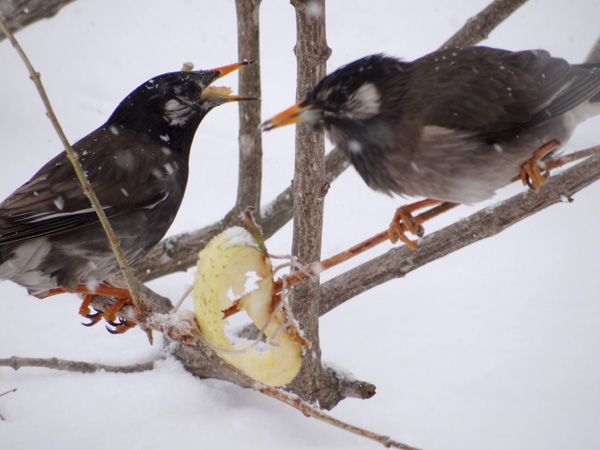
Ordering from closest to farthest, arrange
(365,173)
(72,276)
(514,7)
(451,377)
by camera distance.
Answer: (365,173) < (72,276) < (514,7) < (451,377)

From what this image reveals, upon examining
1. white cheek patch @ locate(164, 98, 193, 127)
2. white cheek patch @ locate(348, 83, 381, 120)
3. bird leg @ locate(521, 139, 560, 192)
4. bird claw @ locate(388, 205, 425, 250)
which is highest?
white cheek patch @ locate(164, 98, 193, 127)

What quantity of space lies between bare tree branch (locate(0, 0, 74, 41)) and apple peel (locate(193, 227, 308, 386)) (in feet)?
10.4

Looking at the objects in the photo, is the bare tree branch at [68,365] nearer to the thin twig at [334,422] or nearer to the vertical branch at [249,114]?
the vertical branch at [249,114]

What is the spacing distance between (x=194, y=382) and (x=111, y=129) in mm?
1373

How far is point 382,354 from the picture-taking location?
11.7 ft

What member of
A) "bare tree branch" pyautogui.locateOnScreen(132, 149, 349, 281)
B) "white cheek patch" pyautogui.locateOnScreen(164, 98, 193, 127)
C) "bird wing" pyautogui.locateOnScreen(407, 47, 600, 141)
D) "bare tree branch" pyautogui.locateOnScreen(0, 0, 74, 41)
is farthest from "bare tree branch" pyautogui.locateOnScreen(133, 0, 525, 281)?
"bird wing" pyautogui.locateOnScreen(407, 47, 600, 141)

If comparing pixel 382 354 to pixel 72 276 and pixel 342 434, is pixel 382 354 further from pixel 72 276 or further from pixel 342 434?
pixel 72 276

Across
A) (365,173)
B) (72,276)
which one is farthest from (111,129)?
(365,173)

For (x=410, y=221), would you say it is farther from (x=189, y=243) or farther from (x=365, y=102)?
(x=189, y=243)

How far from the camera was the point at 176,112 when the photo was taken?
2.71 meters

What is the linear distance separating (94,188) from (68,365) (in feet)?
3.41

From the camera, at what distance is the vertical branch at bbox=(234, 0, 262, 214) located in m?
3.40

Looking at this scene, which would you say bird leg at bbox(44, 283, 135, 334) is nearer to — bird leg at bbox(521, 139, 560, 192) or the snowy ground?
the snowy ground

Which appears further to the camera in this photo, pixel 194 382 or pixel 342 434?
pixel 194 382
